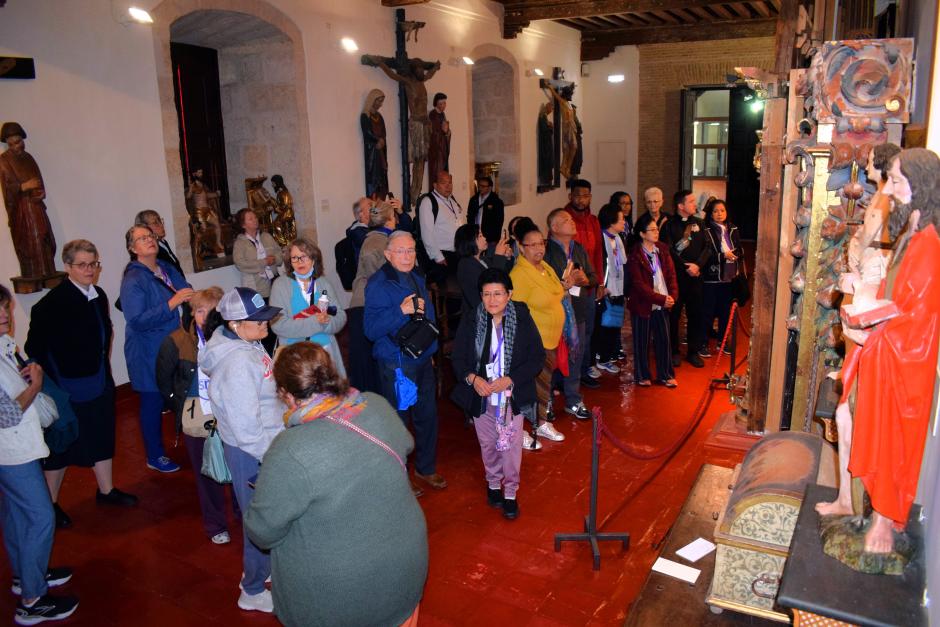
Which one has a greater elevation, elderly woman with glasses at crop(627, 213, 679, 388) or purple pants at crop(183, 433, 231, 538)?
elderly woman with glasses at crop(627, 213, 679, 388)

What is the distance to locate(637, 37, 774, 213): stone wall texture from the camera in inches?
620

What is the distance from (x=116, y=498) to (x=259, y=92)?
17.3ft

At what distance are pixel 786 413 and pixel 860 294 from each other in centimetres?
291

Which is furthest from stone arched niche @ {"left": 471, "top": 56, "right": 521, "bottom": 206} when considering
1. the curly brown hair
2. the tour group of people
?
the curly brown hair

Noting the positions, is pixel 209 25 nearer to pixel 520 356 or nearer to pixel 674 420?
pixel 520 356

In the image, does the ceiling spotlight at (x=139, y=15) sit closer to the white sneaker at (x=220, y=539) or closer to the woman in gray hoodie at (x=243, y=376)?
the woman in gray hoodie at (x=243, y=376)

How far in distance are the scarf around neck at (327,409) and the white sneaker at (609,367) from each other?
17.3ft

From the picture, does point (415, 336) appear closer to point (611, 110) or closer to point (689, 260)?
point (689, 260)

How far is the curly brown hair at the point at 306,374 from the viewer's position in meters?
2.58

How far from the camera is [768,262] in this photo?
498 cm

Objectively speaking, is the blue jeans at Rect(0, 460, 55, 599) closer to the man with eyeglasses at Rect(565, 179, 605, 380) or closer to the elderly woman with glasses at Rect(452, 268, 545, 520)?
the elderly woman with glasses at Rect(452, 268, 545, 520)

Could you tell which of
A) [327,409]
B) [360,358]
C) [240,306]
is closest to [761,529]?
[327,409]

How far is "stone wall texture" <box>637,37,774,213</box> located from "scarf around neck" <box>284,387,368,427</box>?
14.9 m

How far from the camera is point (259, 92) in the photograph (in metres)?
8.72
